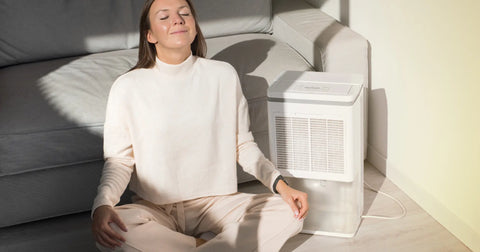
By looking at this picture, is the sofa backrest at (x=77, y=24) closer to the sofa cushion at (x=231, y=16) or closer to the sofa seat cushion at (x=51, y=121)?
the sofa cushion at (x=231, y=16)

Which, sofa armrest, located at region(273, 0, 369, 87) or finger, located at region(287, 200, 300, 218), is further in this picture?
sofa armrest, located at region(273, 0, 369, 87)

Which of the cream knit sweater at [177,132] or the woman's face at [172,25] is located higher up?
the woman's face at [172,25]

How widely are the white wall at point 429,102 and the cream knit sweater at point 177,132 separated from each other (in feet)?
2.04

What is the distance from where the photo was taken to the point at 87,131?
7.64 feet

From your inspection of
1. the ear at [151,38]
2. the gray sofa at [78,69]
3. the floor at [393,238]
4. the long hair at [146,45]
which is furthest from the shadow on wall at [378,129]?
the ear at [151,38]

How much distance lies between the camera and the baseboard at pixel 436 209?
2.19 meters

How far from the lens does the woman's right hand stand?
186 centimetres

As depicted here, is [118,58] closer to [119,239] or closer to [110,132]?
[110,132]

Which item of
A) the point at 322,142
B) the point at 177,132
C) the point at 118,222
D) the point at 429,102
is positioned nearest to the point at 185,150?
the point at 177,132

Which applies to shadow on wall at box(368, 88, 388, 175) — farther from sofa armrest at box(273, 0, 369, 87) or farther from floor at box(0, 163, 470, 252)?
floor at box(0, 163, 470, 252)

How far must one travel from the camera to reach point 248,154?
7.10 feet

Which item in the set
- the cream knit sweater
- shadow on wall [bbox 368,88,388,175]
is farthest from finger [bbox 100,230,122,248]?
shadow on wall [bbox 368,88,388,175]

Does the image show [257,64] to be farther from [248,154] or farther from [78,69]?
[78,69]

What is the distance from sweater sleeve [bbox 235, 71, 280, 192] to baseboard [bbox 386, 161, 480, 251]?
647mm
